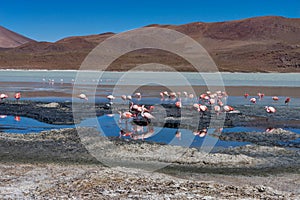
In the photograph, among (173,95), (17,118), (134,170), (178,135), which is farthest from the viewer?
(173,95)

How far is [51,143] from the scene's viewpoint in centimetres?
1136

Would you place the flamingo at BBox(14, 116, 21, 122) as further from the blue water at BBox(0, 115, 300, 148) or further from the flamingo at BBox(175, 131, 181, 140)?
the flamingo at BBox(175, 131, 181, 140)

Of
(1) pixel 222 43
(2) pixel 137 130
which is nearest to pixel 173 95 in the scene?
(2) pixel 137 130

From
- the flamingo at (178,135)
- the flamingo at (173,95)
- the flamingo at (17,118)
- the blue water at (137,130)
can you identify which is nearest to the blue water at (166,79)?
the flamingo at (173,95)

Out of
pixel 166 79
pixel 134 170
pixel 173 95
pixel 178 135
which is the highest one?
pixel 166 79

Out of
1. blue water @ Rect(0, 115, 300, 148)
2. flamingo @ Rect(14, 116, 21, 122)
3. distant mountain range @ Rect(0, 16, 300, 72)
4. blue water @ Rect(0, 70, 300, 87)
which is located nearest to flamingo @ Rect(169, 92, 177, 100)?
blue water @ Rect(0, 115, 300, 148)

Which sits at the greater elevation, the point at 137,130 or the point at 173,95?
the point at 173,95

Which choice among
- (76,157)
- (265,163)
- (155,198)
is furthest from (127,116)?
(155,198)

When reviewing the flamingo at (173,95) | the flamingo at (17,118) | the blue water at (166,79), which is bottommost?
the flamingo at (17,118)

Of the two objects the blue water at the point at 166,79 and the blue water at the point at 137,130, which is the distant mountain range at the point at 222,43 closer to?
the blue water at the point at 166,79

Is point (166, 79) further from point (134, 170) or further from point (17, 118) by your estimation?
point (134, 170)

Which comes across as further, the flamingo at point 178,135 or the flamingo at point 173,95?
the flamingo at point 173,95

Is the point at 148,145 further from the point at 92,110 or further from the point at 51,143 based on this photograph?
the point at 92,110

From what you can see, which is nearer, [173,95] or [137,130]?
[137,130]
